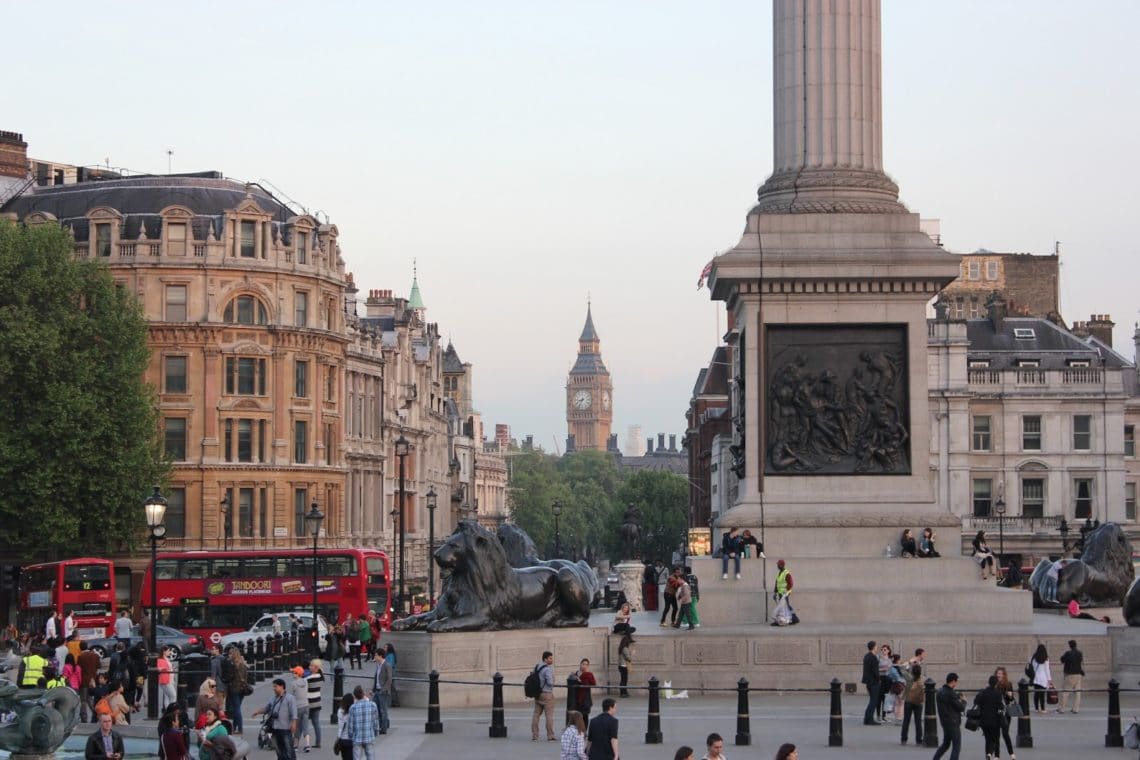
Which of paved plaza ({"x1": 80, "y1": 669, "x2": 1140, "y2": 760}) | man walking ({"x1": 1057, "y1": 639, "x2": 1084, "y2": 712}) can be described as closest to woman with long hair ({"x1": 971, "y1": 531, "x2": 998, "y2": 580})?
paved plaza ({"x1": 80, "y1": 669, "x2": 1140, "y2": 760})

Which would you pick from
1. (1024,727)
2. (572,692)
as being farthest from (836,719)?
(572,692)

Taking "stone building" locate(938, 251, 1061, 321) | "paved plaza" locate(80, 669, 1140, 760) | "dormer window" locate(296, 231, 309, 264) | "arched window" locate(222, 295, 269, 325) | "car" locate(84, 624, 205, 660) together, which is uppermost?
"stone building" locate(938, 251, 1061, 321)

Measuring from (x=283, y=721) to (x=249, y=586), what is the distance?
37.3m

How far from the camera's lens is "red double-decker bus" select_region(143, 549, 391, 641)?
211 feet

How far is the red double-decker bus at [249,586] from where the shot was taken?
6444 centimetres

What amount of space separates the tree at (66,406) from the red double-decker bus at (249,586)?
8159mm

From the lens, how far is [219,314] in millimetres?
87875

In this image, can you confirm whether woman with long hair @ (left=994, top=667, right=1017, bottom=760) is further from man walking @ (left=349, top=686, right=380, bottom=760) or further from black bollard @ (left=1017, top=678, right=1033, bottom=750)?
man walking @ (left=349, top=686, right=380, bottom=760)

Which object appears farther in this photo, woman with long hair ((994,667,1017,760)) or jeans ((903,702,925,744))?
jeans ((903,702,925,744))

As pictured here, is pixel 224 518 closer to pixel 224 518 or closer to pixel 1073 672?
pixel 224 518

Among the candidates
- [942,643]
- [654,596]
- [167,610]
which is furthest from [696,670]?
[167,610]

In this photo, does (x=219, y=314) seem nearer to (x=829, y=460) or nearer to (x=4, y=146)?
(x=4, y=146)

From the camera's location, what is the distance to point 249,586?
64.7 metres

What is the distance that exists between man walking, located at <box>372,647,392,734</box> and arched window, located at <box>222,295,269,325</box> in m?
54.1
